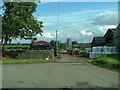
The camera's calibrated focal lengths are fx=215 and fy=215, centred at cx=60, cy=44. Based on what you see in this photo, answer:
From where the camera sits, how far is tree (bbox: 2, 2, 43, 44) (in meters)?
27.9

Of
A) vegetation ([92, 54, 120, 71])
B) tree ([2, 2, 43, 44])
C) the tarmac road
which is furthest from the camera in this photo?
tree ([2, 2, 43, 44])

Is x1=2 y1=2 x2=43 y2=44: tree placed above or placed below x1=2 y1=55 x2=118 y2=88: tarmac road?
above

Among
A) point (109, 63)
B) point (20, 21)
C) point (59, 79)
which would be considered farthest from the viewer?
point (20, 21)

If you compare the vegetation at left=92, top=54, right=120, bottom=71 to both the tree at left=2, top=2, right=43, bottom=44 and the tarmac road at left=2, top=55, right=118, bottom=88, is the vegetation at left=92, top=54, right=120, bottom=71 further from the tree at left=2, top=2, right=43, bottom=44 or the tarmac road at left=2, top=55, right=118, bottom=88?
the tree at left=2, top=2, right=43, bottom=44

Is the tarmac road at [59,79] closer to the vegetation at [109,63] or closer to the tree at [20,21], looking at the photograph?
the vegetation at [109,63]

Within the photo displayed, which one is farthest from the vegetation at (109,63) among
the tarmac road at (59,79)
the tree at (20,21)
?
the tree at (20,21)

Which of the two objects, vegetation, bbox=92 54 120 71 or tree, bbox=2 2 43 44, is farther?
tree, bbox=2 2 43 44

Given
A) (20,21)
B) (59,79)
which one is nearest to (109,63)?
(59,79)

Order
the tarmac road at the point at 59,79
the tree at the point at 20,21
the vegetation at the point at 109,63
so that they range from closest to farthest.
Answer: the tarmac road at the point at 59,79
the vegetation at the point at 109,63
the tree at the point at 20,21

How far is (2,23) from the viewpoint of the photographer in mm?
28547

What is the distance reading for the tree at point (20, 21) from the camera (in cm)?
2786

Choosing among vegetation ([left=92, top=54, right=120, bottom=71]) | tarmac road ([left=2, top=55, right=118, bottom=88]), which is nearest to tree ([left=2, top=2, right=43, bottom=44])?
vegetation ([left=92, top=54, right=120, bottom=71])

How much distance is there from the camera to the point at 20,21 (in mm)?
27516

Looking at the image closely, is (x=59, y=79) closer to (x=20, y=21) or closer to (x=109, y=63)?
(x=109, y=63)
